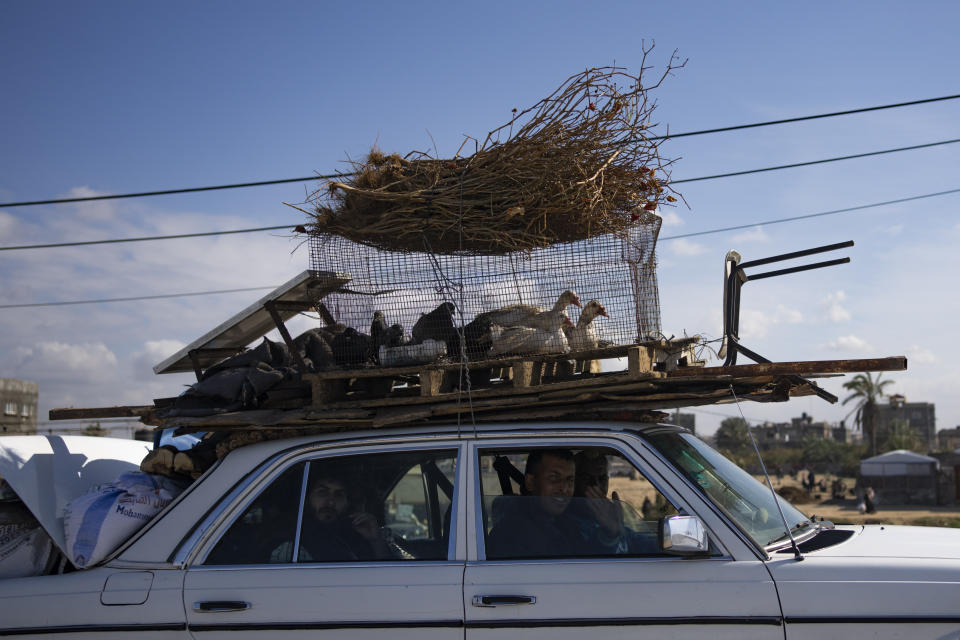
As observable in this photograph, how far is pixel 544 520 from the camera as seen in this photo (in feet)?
10.7

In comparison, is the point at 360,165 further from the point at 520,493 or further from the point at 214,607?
the point at 214,607

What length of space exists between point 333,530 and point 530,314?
145 centimetres

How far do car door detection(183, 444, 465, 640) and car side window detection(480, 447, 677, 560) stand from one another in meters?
0.17

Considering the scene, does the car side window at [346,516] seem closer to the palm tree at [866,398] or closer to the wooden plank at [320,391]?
the wooden plank at [320,391]

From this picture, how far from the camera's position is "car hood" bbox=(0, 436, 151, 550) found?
3878 mm

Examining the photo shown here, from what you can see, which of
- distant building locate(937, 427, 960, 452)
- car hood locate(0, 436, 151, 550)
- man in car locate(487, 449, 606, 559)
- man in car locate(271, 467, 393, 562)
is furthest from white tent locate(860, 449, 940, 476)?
man in car locate(271, 467, 393, 562)

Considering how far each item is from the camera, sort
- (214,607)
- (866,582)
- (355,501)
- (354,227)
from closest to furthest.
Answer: (866,582)
(214,607)
(355,501)
(354,227)

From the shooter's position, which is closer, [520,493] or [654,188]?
[520,493]

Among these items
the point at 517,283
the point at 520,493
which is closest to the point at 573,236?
the point at 517,283

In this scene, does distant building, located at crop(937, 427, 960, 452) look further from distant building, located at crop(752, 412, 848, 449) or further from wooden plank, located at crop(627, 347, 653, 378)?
wooden plank, located at crop(627, 347, 653, 378)

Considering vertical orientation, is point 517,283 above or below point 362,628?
above

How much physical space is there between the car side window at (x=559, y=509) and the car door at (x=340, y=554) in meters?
0.17

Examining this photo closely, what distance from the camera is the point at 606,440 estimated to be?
330 cm

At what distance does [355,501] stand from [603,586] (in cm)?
113
